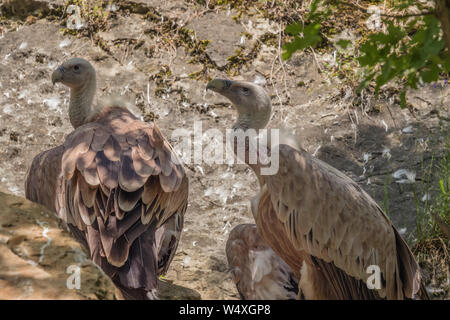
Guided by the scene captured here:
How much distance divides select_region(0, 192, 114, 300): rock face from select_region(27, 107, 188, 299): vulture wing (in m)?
0.65

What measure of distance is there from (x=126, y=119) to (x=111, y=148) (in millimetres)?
615

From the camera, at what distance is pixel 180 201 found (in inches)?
A: 182

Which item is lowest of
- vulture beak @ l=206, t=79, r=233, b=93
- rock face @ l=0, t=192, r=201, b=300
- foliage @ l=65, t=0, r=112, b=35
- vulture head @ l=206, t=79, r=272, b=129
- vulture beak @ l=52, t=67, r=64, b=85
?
rock face @ l=0, t=192, r=201, b=300

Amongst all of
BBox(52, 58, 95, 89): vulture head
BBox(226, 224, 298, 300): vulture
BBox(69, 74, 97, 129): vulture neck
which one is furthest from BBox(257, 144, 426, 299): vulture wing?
BBox(52, 58, 95, 89): vulture head

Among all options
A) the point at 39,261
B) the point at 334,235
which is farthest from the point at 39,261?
the point at 334,235

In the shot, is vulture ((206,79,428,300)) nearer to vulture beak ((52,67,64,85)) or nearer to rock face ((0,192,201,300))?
rock face ((0,192,201,300))

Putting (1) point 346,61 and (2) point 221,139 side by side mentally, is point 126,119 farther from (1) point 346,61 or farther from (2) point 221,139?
(1) point 346,61

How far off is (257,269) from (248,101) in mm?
1144

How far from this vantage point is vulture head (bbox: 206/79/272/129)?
4.62 metres

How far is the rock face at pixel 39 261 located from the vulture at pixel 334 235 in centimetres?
144

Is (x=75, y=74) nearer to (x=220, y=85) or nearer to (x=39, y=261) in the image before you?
(x=220, y=85)

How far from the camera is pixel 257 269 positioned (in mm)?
4496

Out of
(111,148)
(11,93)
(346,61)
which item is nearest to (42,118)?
(11,93)

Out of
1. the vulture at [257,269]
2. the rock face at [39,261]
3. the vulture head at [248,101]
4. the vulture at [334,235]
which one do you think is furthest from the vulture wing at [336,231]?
the rock face at [39,261]
